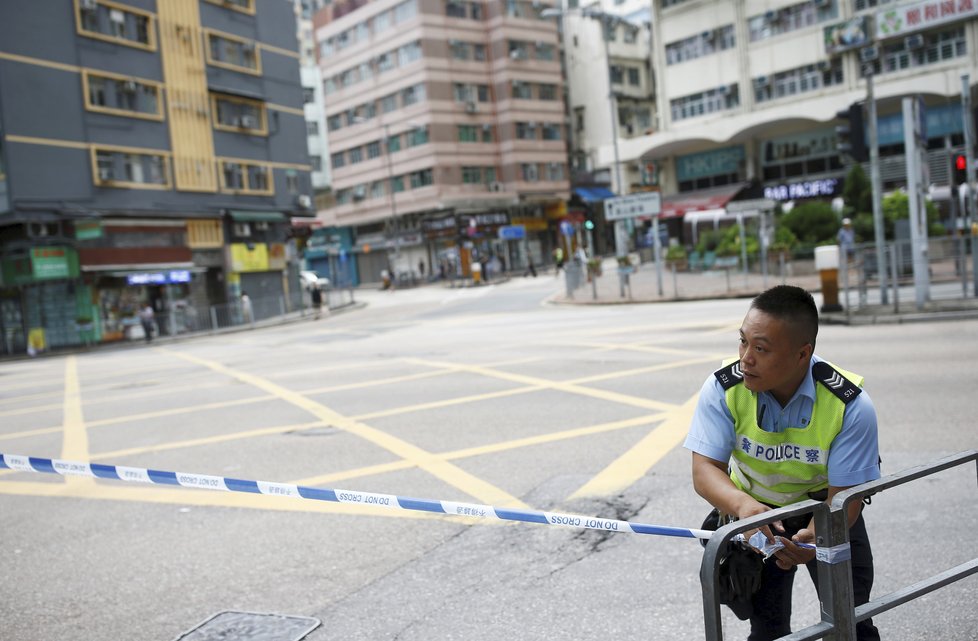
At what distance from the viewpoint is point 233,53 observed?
1487 inches

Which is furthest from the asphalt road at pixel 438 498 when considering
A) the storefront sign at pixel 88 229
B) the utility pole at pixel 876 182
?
the storefront sign at pixel 88 229

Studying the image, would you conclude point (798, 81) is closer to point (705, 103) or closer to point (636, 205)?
point (705, 103)

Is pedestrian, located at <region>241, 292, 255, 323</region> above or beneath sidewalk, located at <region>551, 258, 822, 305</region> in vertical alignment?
above

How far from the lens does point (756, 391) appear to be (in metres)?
2.39

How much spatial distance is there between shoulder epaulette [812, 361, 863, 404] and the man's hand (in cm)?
40

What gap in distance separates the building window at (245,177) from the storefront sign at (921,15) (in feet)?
92.5

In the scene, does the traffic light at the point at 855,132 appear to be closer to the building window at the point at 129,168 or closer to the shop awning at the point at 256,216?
the building window at the point at 129,168

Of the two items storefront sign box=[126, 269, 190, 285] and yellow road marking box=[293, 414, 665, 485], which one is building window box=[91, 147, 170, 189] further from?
yellow road marking box=[293, 414, 665, 485]

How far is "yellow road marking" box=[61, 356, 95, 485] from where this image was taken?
6891 millimetres

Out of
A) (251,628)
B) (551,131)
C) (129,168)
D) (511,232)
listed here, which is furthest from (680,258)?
(251,628)

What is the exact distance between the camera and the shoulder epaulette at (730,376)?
96.0 inches

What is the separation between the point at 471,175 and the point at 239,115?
2154cm

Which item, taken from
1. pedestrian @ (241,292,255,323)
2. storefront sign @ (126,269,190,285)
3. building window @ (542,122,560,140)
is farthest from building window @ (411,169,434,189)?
storefront sign @ (126,269,190,285)

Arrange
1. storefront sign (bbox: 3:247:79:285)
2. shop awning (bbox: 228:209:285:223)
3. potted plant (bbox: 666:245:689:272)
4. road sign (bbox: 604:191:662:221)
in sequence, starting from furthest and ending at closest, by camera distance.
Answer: shop awning (bbox: 228:209:285:223) < potted plant (bbox: 666:245:689:272) < storefront sign (bbox: 3:247:79:285) < road sign (bbox: 604:191:662:221)
